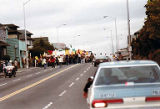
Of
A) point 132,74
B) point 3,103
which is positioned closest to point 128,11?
point 3,103

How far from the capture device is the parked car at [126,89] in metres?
7.13

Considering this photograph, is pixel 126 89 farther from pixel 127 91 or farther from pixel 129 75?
pixel 129 75

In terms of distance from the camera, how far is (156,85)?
7.39m

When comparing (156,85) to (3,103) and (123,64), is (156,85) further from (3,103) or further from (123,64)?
(3,103)

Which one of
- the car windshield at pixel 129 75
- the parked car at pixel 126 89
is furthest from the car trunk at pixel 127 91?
the car windshield at pixel 129 75

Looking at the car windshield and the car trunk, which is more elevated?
the car windshield

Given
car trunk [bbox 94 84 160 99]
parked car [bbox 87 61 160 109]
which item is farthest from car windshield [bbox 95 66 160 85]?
car trunk [bbox 94 84 160 99]

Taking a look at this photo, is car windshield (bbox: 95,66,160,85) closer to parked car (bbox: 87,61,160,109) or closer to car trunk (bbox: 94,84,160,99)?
parked car (bbox: 87,61,160,109)

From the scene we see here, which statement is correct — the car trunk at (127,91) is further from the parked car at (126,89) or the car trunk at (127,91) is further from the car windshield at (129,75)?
the car windshield at (129,75)

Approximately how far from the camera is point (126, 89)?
7270 mm

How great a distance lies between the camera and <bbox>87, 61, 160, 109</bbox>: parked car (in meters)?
7.13

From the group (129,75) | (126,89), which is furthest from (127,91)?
(129,75)

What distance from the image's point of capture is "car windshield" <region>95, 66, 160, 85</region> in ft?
26.1

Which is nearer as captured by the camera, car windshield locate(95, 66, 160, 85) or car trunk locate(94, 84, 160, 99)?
car trunk locate(94, 84, 160, 99)
